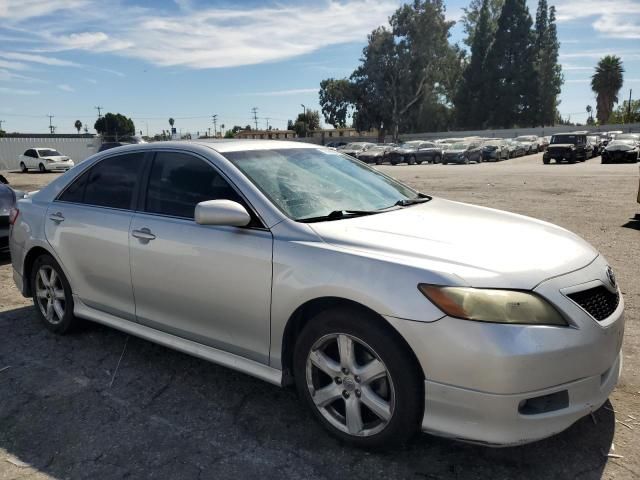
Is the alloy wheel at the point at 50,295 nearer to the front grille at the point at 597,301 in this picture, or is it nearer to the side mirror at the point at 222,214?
the side mirror at the point at 222,214

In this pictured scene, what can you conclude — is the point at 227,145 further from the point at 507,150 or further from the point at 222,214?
the point at 507,150

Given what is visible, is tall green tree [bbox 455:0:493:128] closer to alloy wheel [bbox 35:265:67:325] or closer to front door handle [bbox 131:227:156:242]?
alloy wheel [bbox 35:265:67:325]

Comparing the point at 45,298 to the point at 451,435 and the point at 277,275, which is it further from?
the point at 451,435

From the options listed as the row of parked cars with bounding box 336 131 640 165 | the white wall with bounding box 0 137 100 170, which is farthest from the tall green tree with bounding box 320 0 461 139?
the white wall with bounding box 0 137 100 170

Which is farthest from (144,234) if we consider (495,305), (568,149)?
(568,149)

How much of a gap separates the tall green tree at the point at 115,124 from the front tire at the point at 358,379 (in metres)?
114

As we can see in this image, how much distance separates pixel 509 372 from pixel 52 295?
361cm

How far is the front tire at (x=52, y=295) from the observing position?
4211mm

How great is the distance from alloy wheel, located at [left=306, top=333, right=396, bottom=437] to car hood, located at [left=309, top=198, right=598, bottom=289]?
1.59 ft

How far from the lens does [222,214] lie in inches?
114

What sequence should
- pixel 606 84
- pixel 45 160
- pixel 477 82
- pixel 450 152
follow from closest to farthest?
pixel 45 160
pixel 450 152
pixel 477 82
pixel 606 84

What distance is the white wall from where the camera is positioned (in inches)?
1658

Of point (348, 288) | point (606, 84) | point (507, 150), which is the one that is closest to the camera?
point (348, 288)

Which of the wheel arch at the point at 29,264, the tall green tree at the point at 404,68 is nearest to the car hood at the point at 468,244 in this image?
the wheel arch at the point at 29,264
